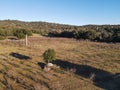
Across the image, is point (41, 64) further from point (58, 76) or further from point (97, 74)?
point (97, 74)

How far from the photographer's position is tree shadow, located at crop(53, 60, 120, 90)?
66.5ft

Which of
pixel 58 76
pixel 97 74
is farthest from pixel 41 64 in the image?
pixel 97 74

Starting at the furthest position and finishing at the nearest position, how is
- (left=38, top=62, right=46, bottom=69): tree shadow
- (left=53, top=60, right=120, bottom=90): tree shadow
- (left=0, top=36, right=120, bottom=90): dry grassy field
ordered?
(left=38, top=62, right=46, bottom=69): tree shadow
(left=53, top=60, right=120, bottom=90): tree shadow
(left=0, top=36, right=120, bottom=90): dry grassy field

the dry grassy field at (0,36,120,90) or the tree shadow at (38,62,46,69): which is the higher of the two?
the dry grassy field at (0,36,120,90)

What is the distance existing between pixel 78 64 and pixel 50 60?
3.32 meters

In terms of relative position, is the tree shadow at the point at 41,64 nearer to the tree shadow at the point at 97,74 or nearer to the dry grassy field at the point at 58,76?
the dry grassy field at the point at 58,76

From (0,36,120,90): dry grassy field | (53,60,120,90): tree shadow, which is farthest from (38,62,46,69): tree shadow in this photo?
(53,60,120,90): tree shadow

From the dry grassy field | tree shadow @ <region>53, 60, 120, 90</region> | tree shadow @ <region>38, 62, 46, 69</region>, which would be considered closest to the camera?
the dry grassy field

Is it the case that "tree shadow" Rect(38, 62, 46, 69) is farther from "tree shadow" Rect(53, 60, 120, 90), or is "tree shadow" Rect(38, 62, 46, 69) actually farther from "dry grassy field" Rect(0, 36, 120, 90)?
"tree shadow" Rect(53, 60, 120, 90)

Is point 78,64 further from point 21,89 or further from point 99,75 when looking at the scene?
point 21,89

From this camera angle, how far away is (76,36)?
229 feet

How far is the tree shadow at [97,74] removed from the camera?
2028 cm

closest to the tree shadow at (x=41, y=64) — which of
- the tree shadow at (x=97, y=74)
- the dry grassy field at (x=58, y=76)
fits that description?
the dry grassy field at (x=58, y=76)

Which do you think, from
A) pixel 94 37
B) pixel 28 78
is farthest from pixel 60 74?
pixel 94 37
